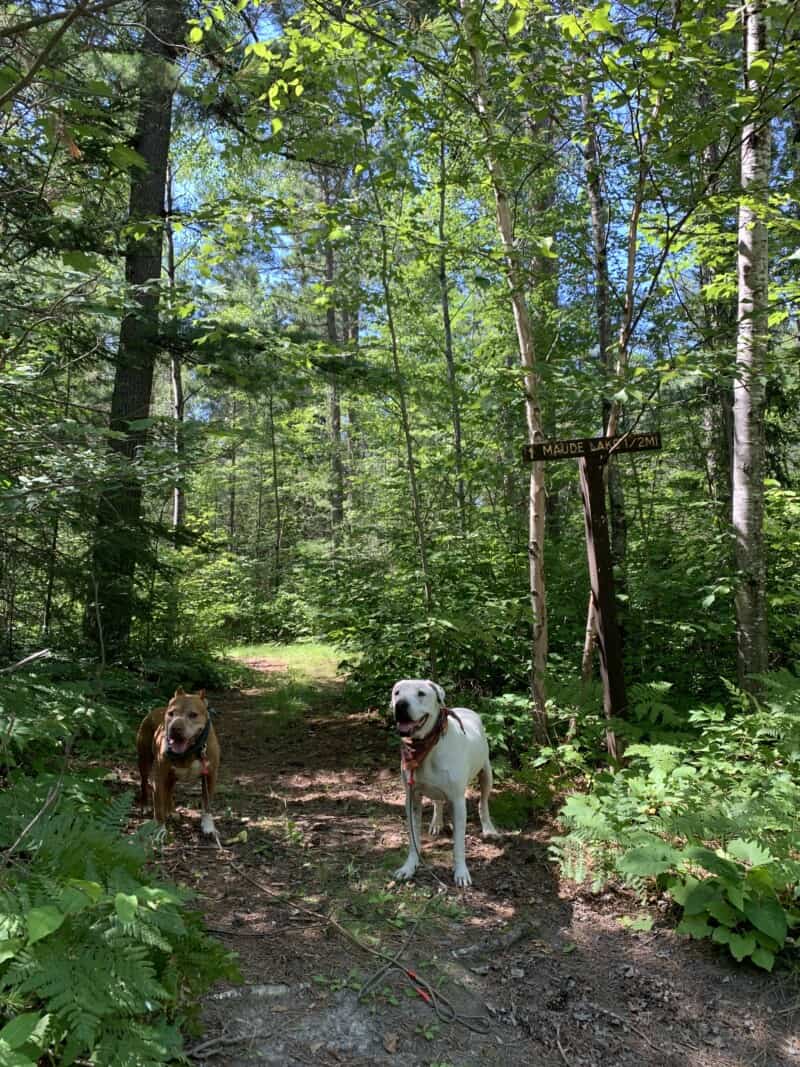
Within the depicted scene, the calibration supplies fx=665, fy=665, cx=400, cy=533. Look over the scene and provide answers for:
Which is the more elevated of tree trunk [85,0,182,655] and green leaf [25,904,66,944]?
tree trunk [85,0,182,655]

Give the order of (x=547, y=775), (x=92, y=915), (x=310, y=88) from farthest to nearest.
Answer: (x=310, y=88) → (x=547, y=775) → (x=92, y=915)

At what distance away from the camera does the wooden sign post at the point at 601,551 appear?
5.14m

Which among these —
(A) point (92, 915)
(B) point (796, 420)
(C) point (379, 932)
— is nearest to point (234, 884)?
(C) point (379, 932)

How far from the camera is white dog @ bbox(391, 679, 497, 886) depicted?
3947 mm

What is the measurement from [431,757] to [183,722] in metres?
1.59

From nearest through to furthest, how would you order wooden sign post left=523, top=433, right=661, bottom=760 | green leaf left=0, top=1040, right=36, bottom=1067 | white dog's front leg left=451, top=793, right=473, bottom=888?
green leaf left=0, top=1040, right=36, bottom=1067
white dog's front leg left=451, top=793, right=473, bottom=888
wooden sign post left=523, top=433, right=661, bottom=760

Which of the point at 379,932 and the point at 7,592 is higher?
the point at 7,592

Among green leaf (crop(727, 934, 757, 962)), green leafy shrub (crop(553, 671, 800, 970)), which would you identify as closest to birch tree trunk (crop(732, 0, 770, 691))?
green leafy shrub (crop(553, 671, 800, 970))

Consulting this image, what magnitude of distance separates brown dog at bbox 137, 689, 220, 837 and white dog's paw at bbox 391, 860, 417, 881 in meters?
1.32

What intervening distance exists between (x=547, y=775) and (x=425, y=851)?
4.34ft

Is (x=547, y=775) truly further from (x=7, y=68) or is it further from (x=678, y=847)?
(x=7, y=68)

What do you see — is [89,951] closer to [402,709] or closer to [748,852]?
[402,709]

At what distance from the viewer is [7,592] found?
650 centimetres

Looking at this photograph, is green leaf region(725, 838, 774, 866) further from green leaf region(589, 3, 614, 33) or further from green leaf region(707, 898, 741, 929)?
green leaf region(589, 3, 614, 33)
